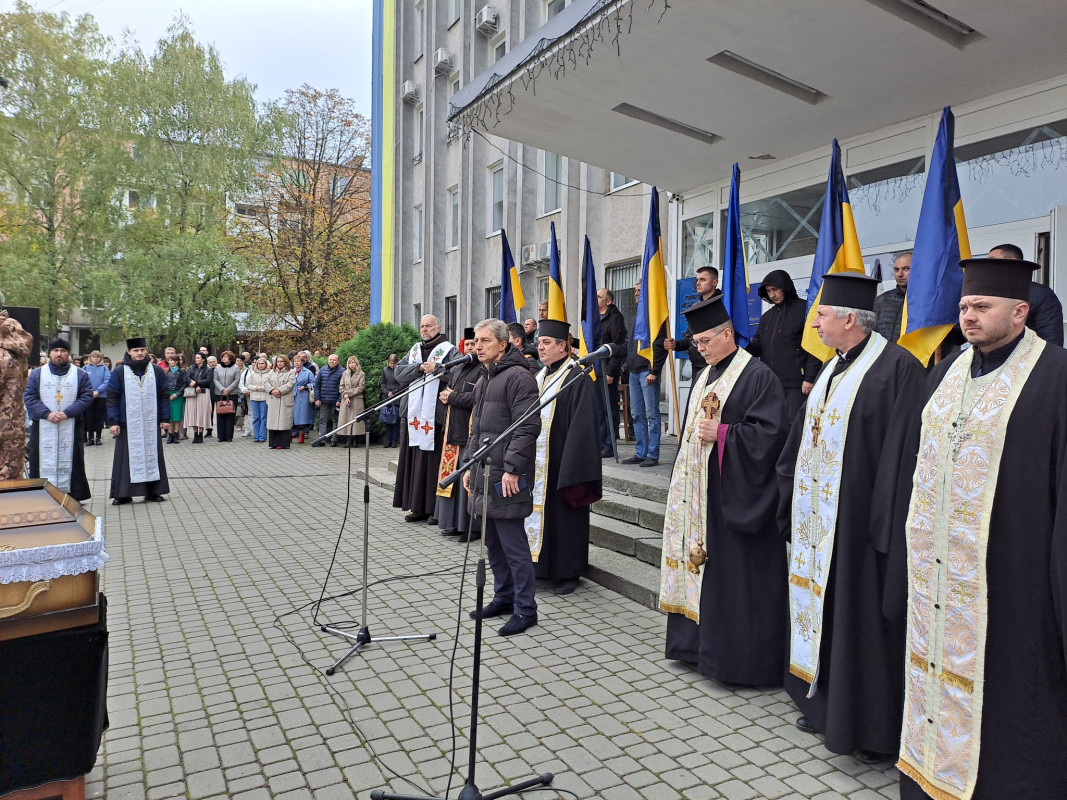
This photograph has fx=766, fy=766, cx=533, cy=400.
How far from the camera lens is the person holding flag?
830 centimetres

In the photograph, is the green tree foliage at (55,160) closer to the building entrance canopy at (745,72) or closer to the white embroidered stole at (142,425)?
the white embroidered stole at (142,425)

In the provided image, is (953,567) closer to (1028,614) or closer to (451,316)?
(1028,614)

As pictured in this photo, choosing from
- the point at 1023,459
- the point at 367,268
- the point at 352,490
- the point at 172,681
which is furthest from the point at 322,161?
the point at 1023,459

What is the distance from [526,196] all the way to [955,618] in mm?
14991

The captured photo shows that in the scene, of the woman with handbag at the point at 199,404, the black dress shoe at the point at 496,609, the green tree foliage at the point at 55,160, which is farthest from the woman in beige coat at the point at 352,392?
the green tree foliage at the point at 55,160

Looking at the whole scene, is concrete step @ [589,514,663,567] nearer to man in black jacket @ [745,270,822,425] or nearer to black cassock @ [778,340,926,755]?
man in black jacket @ [745,270,822,425]

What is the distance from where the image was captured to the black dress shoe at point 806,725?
12.3ft

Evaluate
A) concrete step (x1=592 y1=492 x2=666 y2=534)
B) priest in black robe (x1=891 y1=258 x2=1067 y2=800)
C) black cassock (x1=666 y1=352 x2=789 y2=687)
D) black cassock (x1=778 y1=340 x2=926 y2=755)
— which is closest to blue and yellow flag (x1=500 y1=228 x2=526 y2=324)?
concrete step (x1=592 y1=492 x2=666 y2=534)

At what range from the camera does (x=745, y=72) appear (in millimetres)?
7215

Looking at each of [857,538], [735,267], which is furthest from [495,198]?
[857,538]

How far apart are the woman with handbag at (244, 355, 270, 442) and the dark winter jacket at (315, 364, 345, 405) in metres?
1.38

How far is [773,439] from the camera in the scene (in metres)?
4.19

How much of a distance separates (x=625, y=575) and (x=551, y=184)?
1208cm

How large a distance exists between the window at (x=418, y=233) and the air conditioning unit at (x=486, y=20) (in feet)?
22.3
